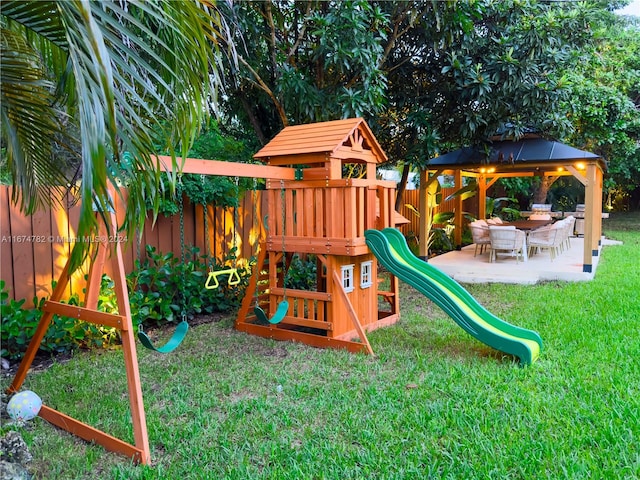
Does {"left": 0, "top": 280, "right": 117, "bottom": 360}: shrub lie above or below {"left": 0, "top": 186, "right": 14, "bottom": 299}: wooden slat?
below

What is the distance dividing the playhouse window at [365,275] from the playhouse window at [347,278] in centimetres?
23

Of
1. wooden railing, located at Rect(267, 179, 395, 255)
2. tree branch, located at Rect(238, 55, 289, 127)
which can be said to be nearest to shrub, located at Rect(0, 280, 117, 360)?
wooden railing, located at Rect(267, 179, 395, 255)

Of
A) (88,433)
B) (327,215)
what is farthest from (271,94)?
(88,433)

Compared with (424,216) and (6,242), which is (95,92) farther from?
(424,216)

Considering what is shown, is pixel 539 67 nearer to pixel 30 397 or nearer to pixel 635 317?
pixel 635 317

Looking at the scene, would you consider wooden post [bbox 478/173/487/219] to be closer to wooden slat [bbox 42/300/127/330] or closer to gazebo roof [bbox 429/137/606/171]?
gazebo roof [bbox 429/137/606/171]

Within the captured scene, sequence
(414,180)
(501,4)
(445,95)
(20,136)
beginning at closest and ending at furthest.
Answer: (20,136) → (501,4) → (445,95) → (414,180)

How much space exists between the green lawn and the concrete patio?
10.5 ft

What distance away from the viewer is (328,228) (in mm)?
5102

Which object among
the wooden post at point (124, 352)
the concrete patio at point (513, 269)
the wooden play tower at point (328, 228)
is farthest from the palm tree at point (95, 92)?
the concrete patio at point (513, 269)

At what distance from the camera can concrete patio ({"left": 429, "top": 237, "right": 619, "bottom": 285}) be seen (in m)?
8.57

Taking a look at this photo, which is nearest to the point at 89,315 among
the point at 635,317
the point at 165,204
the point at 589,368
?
the point at 165,204

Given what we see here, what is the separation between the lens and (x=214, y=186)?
6.48 meters

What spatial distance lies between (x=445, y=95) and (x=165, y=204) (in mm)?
5422
